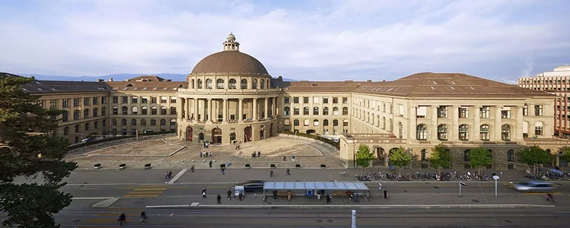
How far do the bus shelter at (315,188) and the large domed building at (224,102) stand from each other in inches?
1822

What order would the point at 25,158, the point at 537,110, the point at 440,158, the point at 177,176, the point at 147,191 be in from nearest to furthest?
the point at 25,158 → the point at 147,191 → the point at 440,158 → the point at 177,176 → the point at 537,110

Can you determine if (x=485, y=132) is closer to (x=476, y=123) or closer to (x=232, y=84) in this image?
(x=476, y=123)

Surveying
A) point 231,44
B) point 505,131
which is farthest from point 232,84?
point 505,131

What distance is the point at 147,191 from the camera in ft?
147

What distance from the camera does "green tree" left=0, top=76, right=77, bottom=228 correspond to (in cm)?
2214

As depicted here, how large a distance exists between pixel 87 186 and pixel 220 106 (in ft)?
147

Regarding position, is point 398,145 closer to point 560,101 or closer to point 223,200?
point 223,200

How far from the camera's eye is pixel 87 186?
155ft

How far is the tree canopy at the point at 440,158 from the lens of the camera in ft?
170

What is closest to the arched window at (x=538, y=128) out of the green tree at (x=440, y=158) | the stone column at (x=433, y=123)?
the stone column at (x=433, y=123)

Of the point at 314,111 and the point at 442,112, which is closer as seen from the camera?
the point at 442,112

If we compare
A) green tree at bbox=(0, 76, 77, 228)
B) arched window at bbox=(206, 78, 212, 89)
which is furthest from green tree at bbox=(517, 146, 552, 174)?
arched window at bbox=(206, 78, 212, 89)

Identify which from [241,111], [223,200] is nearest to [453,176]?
[223,200]

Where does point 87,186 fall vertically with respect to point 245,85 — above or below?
below
